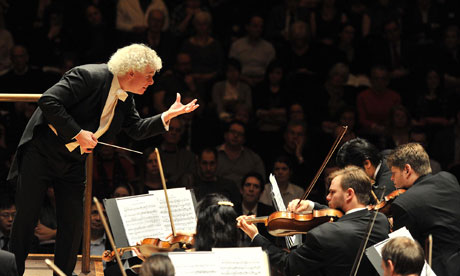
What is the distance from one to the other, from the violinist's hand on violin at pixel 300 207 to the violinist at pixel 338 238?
405mm

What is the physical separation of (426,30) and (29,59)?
4.54m

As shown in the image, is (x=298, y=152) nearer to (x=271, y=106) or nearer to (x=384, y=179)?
(x=271, y=106)

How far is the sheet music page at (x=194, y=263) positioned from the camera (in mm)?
3473

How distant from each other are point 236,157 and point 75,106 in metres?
3.19

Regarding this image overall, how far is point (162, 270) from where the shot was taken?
297cm

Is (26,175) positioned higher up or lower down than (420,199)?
higher up

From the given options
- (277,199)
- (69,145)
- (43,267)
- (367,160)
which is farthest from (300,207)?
(43,267)

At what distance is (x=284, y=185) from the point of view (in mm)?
6816

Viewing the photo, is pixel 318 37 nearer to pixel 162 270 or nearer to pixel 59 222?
pixel 59 222

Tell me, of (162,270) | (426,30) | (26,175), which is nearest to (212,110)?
(426,30)

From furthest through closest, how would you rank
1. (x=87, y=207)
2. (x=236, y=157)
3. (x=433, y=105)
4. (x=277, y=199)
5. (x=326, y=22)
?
(x=326, y=22) < (x=433, y=105) < (x=236, y=157) < (x=87, y=207) < (x=277, y=199)

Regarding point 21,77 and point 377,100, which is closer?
point 21,77

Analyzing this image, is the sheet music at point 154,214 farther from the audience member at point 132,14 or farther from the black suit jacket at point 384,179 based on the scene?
the audience member at point 132,14

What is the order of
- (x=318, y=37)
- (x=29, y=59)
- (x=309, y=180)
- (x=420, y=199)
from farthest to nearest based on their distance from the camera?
(x=318, y=37) → (x=29, y=59) → (x=309, y=180) → (x=420, y=199)
